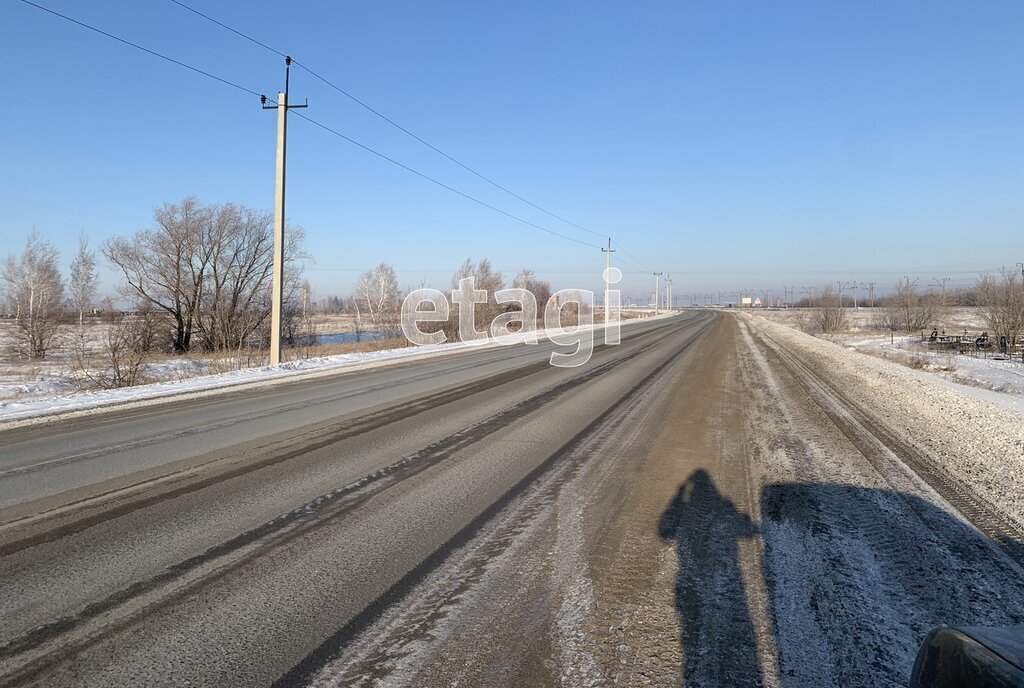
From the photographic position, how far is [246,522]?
180 inches

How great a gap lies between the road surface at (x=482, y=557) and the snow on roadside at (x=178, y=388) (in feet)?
8.22

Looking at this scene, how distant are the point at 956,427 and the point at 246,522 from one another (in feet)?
32.4

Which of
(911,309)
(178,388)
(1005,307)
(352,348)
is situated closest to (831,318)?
(911,309)

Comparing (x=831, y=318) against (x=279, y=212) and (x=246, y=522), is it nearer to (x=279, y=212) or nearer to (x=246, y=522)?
(x=279, y=212)

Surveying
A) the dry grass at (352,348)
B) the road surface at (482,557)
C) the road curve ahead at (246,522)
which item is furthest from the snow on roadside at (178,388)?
the dry grass at (352,348)

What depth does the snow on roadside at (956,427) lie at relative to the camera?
584 centimetres

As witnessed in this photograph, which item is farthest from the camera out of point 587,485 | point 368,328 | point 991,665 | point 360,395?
point 368,328

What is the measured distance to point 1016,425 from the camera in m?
8.75

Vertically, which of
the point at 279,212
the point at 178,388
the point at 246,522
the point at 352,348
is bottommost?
A: the point at 246,522

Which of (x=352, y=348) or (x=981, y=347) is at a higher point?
(x=981, y=347)

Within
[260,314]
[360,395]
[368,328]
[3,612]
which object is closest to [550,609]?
[3,612]

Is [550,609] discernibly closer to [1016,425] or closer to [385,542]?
[385,542]

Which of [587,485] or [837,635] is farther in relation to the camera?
[587,485]

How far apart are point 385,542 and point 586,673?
204cm
